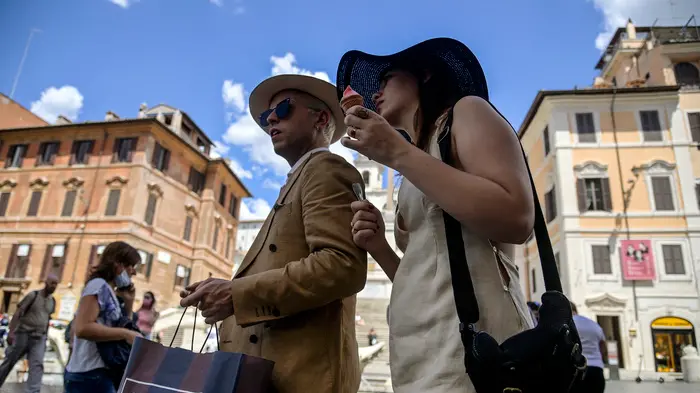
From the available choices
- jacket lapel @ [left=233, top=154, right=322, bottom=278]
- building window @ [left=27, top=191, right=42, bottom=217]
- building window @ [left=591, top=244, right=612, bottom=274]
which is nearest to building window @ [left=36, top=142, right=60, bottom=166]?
building window @ [left=27, top=191, right=42, bottom=217]

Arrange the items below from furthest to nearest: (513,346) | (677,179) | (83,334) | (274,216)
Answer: (677,179), (83,334), (274,216), (513,346)

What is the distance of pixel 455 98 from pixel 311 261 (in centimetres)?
75

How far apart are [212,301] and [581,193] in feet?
86.3

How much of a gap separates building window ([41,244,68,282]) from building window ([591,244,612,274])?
29.3 metres

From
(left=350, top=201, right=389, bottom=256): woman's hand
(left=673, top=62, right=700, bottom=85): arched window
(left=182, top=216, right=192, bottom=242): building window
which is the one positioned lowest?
(left=350, top=201, right=389, bottom=256): woman's hand

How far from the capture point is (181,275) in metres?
32.2

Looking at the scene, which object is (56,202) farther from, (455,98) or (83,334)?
(455,98)

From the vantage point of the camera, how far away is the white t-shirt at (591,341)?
17.3ft

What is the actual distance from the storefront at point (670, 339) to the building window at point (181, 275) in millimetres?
26691

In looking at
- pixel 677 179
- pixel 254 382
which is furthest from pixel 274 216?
pixel 677 179

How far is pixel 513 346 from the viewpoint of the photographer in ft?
3.31

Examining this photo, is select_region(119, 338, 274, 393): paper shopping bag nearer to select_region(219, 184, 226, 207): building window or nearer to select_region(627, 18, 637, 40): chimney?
select_region(219, 184, 226, 207): building window

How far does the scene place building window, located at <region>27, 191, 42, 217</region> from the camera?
100 feet

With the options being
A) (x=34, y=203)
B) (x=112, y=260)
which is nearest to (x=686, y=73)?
(x=112, y=260)
